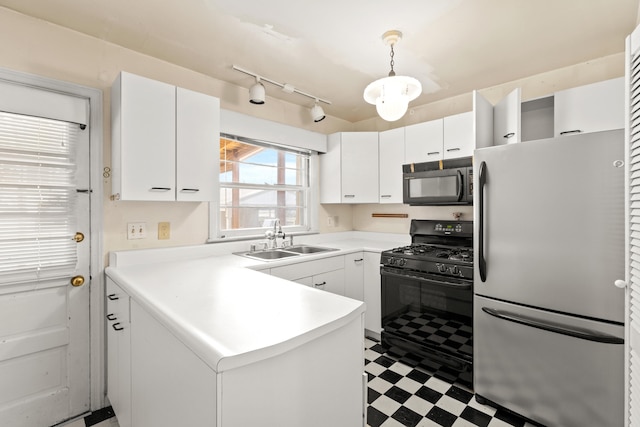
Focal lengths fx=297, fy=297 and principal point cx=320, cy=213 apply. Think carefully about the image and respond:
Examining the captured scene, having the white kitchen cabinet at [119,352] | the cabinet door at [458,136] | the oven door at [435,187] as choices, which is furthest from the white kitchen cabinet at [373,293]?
the white kitchen cabinet at [119,352]

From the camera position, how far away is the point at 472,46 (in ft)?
6.59

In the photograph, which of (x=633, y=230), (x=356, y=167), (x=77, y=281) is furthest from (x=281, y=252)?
(x=633, y=230)

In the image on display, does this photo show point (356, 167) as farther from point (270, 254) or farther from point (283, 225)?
point (270, 254)

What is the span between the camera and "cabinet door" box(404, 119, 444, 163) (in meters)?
2.70

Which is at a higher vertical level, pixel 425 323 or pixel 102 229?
pixel 102 229

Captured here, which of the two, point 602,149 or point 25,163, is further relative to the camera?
point 25,163

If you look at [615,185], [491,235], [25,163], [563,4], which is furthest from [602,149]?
[25,163]

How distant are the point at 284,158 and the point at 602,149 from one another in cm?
244

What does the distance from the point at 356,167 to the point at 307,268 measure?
4.35 feet

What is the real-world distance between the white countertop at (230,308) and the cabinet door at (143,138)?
0.49 m

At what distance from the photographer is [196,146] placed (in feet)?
6.64

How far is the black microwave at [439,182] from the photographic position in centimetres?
242

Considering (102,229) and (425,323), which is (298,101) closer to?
(102,229)

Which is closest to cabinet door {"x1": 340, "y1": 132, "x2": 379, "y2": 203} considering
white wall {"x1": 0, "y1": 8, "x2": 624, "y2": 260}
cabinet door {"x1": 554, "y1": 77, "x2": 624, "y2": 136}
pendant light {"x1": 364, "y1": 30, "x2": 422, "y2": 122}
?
white wall {"x1": 0, "y1": 8, "x2": 624, "y2": 260}
